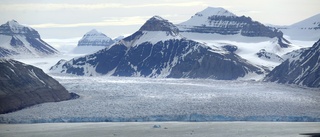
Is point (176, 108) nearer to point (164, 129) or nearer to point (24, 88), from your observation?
point (164, 129)

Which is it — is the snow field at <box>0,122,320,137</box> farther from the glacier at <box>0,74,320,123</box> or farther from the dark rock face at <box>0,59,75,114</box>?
the dark rock face at <box>0,59,75,114</box>

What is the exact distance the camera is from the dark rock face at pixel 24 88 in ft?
533

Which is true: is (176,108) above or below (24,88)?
below

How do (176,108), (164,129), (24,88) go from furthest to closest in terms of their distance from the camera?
(24,88) < (176,108) < (164,129)

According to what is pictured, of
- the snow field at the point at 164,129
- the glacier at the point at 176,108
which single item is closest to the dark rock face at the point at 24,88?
the glacier at the point at 176,108

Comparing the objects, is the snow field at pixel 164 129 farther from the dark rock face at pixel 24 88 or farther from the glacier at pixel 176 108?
the dark rock face at pixel 24 88

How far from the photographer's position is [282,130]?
12712cm

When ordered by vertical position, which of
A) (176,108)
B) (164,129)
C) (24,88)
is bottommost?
(164,129)

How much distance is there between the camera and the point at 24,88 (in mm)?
171625

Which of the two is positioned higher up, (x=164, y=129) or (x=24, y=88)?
(x=24, y=88)

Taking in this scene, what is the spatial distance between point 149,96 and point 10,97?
104 feet

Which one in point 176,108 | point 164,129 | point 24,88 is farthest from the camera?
point 24,88

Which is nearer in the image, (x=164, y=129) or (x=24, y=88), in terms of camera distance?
(x=164, y=129)

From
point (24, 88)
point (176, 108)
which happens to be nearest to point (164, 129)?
point (176, 108)
